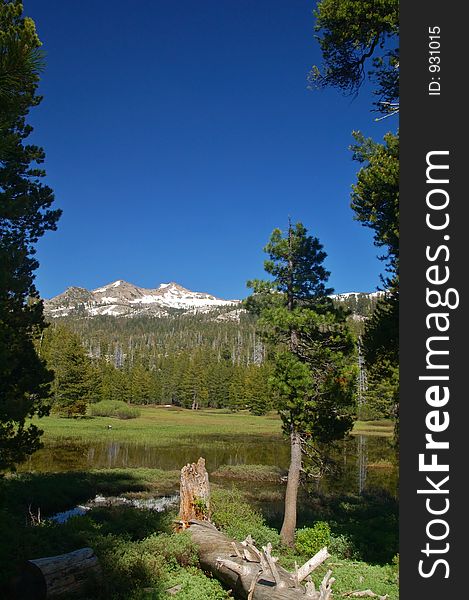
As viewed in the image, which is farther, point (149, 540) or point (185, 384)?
point (185, 384)

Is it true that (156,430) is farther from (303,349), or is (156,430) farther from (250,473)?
(303,349)

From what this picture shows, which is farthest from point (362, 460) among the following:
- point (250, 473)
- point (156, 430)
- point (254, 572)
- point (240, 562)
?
point (254, 572)

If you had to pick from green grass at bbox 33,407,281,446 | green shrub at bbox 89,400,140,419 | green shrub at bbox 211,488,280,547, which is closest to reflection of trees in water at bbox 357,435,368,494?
green grass at bbox 33,407,281,446

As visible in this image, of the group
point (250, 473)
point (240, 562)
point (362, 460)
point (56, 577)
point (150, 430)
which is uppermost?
point (240, 562)

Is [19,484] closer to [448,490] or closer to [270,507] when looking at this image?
[270,507]

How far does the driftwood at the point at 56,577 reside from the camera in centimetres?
874

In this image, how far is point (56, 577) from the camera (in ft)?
30.2

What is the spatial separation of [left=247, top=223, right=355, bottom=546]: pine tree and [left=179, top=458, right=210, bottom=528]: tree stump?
9.95 ft

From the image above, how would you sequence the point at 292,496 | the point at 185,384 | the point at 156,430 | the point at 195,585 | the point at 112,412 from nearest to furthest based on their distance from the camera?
the point at 195,585, the point at 292,496, the point at 156,430, the point at 112,412, the point at 185,384

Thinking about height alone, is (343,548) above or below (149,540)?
below

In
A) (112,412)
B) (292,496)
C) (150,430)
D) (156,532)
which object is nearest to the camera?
(156,532)

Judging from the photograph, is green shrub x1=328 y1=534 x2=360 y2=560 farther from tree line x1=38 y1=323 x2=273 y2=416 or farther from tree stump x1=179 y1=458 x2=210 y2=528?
tree line x1=38 y1=323 x2=273 y2=416

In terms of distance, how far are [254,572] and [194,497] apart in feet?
23.1

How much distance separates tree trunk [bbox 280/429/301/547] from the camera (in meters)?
16.5
